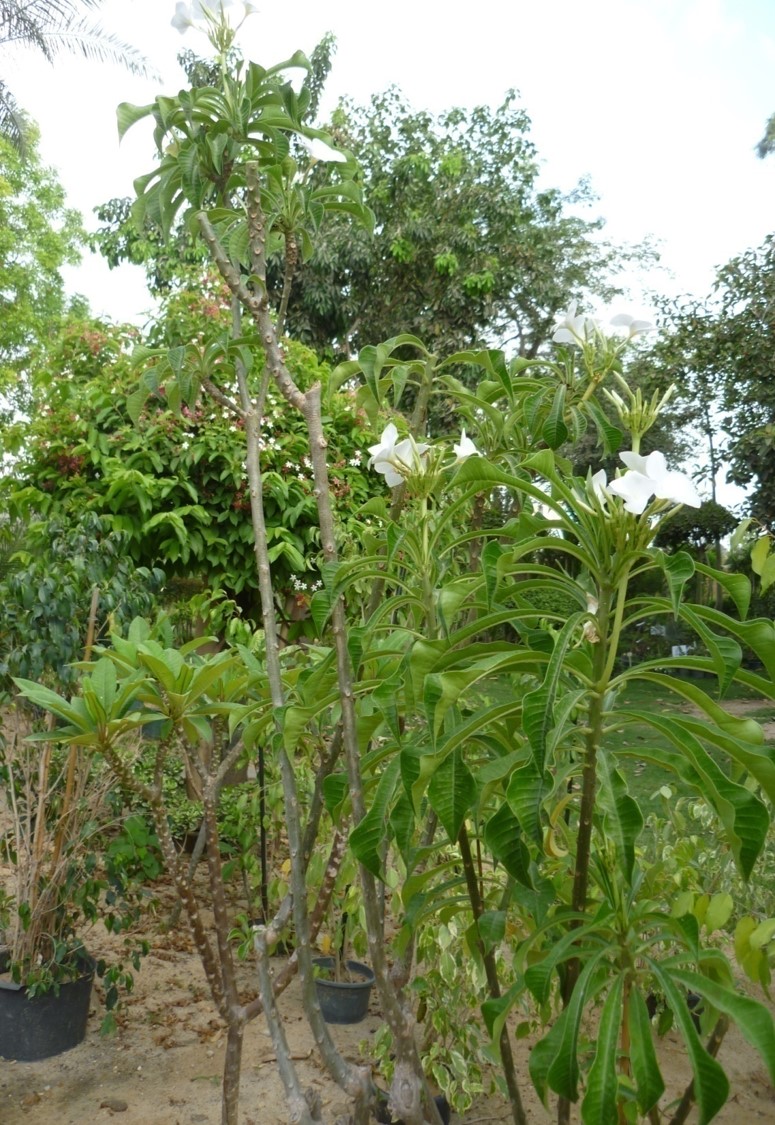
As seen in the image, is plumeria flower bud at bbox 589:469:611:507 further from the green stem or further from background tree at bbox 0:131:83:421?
background tree at bbox 0:131:83:421

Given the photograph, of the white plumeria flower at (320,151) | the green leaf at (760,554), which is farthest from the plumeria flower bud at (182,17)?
the green leaf at (760,554)

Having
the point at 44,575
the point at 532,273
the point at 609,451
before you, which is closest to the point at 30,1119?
the point at 44,575

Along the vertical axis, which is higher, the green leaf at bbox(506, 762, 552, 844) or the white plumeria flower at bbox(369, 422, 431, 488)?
the white plumeria flower at bbox(369, 422, 431, 488)

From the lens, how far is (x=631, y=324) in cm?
155

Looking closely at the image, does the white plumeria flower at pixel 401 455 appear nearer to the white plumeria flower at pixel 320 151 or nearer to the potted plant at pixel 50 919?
the white plumeria flower at pixel 320 151

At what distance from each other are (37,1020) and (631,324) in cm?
237

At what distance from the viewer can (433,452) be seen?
1.44 metres

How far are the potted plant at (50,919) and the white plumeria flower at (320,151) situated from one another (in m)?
1.77

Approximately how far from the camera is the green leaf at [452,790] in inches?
46.2

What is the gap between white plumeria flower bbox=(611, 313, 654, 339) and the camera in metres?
1.53

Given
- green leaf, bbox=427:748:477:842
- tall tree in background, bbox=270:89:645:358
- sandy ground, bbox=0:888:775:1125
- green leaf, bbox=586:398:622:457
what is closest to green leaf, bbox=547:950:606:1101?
green leaf, bbox=427:748:477:842

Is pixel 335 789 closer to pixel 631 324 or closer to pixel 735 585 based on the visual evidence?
pixel 735 585

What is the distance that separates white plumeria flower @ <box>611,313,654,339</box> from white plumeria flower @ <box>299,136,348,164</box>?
0.50 meters

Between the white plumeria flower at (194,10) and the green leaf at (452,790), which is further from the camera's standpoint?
the white plumeria flower at (194,10)
